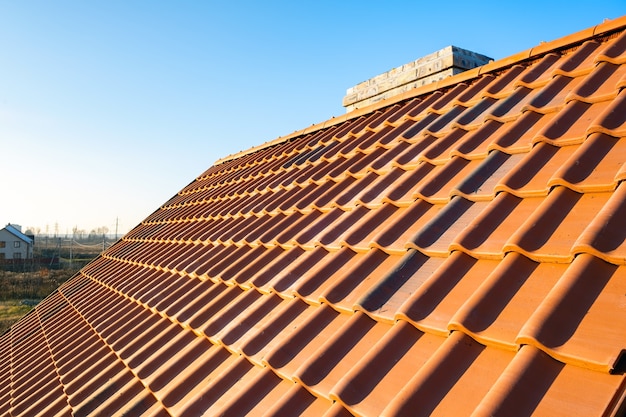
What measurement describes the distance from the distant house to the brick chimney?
6704 centimetres

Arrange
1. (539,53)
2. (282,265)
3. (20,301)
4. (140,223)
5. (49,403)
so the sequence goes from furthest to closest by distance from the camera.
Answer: (20,301) → (140,223) → (49,403) → (539,53) → (282,265)

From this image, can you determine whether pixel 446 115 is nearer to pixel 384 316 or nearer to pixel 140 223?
pixel 384 316

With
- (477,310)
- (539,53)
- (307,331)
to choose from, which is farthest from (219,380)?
(539,53)

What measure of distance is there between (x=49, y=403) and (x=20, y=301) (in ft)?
105

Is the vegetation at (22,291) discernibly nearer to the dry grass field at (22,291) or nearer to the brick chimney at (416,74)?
the dry grass field at (22,291)

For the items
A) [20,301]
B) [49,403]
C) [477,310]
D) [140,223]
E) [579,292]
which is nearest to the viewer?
[579,292]

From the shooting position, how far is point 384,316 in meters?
1.80

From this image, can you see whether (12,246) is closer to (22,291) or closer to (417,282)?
(22,291)

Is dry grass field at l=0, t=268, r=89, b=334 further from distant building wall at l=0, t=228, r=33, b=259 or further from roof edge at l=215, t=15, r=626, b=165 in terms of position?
roof edge at l=215, t=15, r=626, b=165

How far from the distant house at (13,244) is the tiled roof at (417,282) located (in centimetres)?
6687

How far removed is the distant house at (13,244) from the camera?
58.3 metres

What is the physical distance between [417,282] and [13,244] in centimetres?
7246

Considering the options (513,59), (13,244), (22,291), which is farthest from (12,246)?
(513,59)

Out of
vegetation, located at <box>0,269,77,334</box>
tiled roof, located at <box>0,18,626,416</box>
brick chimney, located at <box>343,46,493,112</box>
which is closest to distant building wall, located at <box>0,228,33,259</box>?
vegetation, located at <box>0,269,77,334</box>
